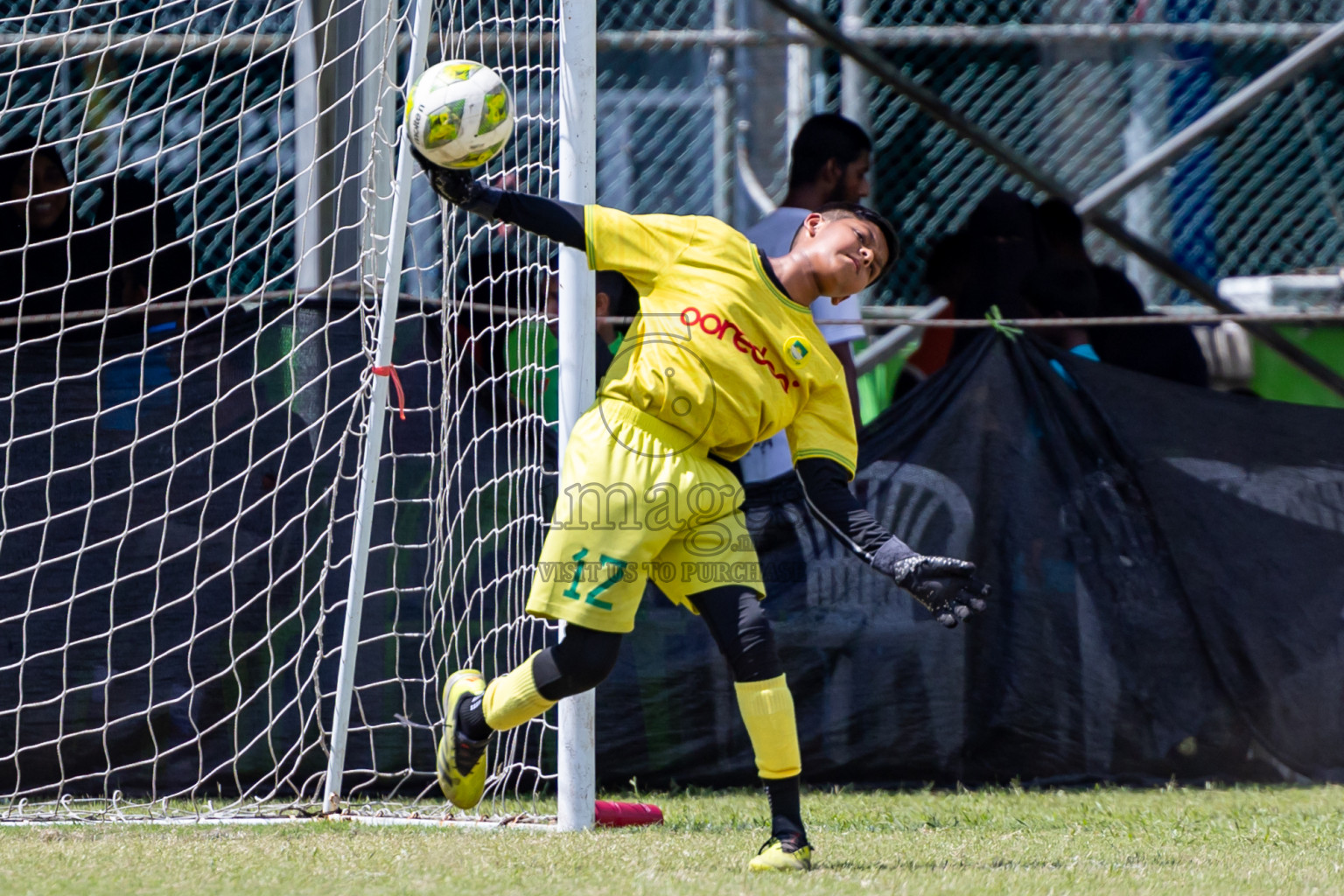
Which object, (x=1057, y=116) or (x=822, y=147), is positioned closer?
(x=822, y=147)

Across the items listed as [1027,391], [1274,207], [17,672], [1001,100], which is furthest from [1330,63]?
[17,672]

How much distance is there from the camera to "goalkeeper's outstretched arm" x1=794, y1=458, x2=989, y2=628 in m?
3.53

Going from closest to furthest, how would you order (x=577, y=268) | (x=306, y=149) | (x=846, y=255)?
(x=846, y=255) < (x=577, y=268) < (x=306, y=149)

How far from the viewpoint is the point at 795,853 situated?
11.3 feet

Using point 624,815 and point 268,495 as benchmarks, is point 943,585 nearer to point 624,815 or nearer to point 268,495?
point 624,815

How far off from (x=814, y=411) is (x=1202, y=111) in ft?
16.3

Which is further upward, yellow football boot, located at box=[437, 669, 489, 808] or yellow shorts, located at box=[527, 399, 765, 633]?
yellow shorts, located at box=[527, 399, 765, 633]

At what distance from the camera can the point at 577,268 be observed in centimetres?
417

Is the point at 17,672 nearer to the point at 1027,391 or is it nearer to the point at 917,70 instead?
the point at 1027,391

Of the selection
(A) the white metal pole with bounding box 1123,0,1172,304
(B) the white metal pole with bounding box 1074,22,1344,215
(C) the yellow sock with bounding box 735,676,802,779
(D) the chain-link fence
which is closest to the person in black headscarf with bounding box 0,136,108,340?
(C) the yellow sock with bounding box 735,676,802,779

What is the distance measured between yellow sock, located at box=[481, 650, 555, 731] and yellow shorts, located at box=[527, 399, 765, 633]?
0.18m

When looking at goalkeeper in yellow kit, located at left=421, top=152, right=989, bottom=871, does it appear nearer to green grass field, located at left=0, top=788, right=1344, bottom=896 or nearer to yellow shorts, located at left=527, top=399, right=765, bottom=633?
yellow shorts, located at left=527, top=399, right=765, bottom=633

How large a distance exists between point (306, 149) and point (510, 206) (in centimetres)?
203

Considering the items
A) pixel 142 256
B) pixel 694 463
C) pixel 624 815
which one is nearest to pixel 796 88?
pixel 142 256
